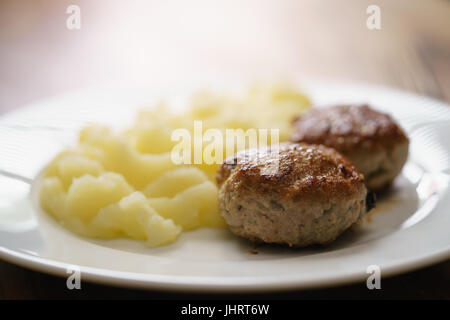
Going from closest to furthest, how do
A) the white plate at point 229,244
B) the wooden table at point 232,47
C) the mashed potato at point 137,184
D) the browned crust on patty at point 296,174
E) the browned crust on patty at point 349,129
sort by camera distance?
the white plate at point 229,244, the browned crust on patty at point 296,174, the mashed potato at point 137,184, the browned crust on patty at point 349,129, the wooden table at point 232,47

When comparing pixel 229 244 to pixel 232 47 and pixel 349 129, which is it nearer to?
pixel 349 129

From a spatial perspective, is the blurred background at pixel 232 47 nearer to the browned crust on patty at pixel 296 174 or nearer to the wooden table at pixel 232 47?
the wooden table at pixel 232 47

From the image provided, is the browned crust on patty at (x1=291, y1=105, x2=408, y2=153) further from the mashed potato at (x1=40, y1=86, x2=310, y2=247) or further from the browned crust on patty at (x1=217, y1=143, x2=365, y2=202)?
the browned crust on patty at (x1=217, y1=143, x2=365, y2=202)

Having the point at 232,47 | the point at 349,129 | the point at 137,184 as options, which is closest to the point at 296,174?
the point at 349,129

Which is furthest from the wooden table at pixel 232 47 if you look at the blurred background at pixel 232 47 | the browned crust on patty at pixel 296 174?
the browned crust on patty at pixel 296 174
